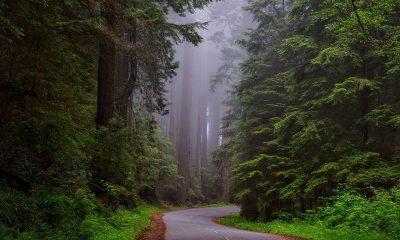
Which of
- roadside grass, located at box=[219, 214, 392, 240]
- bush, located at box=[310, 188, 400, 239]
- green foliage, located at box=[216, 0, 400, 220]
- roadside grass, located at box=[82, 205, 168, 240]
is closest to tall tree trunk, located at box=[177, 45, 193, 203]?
green foliage, located at box=[216, 0, 400, 220]

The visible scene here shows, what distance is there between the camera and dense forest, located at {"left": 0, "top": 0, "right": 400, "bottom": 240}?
8.66 meters

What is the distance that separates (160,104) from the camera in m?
19.6

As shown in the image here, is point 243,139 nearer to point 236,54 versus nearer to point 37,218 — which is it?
point 37,218

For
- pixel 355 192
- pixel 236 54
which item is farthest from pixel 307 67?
pixel 236 54

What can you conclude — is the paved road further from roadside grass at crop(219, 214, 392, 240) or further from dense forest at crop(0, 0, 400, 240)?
dense forest at crop(0, 0, 400, 240)

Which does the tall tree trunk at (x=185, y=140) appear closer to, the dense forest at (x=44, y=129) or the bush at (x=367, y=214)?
the bush at (x=367, y=214)

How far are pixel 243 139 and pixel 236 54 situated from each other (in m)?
24.8

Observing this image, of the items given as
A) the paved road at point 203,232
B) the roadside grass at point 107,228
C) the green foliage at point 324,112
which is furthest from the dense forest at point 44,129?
the green foliage at point 324,112

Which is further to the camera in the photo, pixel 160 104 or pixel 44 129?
pixel 160 104

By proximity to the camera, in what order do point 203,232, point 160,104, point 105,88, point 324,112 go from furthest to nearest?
point 160,104 < point 324,112 < point 203,232 < point 105,88

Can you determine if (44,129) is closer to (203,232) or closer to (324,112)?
(203,232)

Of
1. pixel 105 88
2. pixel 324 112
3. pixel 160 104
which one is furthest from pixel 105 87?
pixel 324 112

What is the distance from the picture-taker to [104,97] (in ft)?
47.0

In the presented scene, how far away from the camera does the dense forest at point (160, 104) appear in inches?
341
